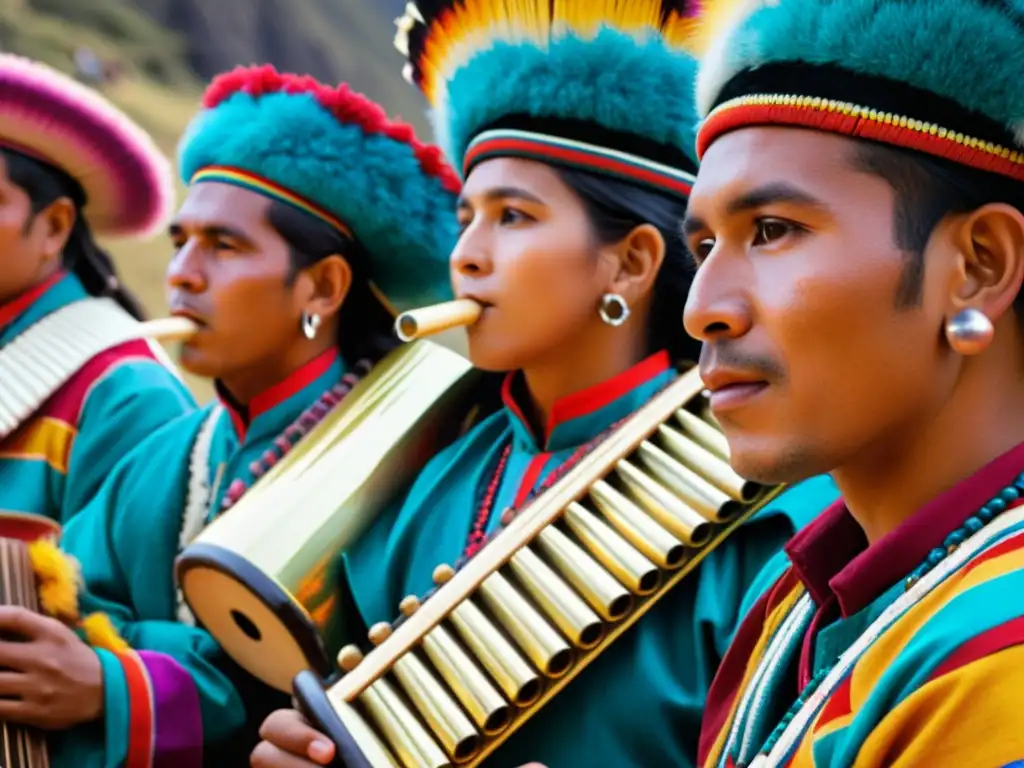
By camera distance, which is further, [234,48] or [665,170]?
[234,48]

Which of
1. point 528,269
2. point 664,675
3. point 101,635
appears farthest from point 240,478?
point 664,675

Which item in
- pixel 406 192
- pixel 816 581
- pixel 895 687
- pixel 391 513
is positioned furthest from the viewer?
pixel 406 192

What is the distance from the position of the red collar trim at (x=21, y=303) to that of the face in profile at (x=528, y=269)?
4.91 feet

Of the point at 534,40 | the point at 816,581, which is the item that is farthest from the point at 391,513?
the point at 816,581

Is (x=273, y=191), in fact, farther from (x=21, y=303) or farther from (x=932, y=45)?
(x=932, y=45)

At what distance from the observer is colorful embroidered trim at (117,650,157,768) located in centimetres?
224

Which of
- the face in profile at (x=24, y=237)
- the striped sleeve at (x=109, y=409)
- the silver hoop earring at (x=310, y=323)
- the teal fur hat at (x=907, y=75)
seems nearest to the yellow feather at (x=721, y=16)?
the teal fur hat at (x=907, y=75)

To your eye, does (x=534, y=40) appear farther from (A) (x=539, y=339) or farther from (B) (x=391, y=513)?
(B) (x=391, y=513)

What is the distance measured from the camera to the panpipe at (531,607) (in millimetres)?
1724

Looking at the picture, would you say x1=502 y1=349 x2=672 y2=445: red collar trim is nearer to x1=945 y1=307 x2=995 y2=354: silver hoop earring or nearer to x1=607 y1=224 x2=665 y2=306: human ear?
x1=607 y1=224 x2=665 y2=306: human ear

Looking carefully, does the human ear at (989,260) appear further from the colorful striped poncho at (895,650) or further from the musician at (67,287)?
the musician at (67,287)

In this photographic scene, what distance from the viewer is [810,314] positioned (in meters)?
1.14

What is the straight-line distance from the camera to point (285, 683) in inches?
86.6

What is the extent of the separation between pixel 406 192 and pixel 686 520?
3.78 feet
